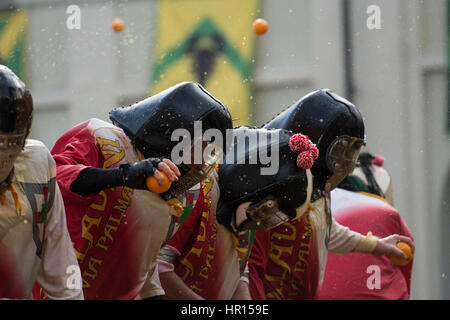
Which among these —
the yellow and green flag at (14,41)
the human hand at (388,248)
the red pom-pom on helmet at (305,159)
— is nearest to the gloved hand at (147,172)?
the red pom-pom on helmet at (305,159)

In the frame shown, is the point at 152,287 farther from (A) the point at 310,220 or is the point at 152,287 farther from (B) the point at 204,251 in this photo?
(A) the point at 310,220

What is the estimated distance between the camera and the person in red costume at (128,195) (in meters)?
4.86

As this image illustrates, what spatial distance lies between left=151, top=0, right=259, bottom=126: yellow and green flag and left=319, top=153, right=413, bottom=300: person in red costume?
4264 mm

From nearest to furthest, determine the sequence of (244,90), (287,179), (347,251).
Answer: (287,179) → (347,251) → (244,90)

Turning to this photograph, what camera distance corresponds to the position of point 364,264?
7066 mm

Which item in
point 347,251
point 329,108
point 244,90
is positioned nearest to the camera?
point 329,108

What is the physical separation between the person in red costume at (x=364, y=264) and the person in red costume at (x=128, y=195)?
2244 mm

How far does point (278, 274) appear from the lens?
6.18 meters

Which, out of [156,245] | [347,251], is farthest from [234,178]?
[347,251]

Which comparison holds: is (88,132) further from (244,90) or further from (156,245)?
(244,90)

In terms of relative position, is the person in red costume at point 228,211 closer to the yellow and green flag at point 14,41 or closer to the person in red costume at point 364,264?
the person in red costume at point 364,264

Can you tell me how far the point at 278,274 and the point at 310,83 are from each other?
5.97 meters

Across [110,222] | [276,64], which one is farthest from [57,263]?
[276,64]
